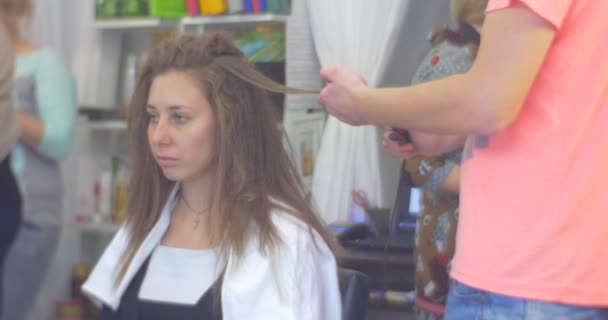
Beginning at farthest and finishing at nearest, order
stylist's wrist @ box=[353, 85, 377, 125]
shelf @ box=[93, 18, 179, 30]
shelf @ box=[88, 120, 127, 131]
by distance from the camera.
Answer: shelf @ box=[88, 120, 127, 131] → shelf @ box=[93, 18, 179, 30] → stylist's wrist @ box=[353, 85, 377, 125]

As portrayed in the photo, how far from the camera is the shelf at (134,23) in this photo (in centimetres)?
364

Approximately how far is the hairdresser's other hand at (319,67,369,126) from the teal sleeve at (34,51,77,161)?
4.66ft

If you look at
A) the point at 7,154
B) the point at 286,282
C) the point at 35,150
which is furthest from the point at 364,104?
the point at 35,150

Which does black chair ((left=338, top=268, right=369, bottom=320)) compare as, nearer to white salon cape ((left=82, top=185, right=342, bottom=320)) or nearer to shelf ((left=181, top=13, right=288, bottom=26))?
white salon cape ((left=82, top=185, right=342, bottom=320))

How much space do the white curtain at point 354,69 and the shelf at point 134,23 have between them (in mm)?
904

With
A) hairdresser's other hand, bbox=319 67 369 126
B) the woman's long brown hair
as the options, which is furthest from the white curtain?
hairdresser's other hand, bbox=319 67 369 126

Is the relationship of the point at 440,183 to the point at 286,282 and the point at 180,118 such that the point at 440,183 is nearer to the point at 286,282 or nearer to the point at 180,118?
the point at 286,282

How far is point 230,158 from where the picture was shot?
5.35 ft

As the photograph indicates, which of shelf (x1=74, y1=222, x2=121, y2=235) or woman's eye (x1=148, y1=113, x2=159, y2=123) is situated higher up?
woman's eye (x1=148, y1=113, x2=159, y2=123)

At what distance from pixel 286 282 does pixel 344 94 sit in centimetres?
48

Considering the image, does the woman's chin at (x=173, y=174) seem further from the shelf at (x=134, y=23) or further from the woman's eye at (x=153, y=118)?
the shelf at (x=134, y=23)

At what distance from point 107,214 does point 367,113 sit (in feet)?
9.76

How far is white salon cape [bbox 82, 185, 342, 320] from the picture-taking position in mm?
1514

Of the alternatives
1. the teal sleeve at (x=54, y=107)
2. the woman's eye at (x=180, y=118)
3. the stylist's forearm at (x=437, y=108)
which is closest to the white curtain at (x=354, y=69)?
the teal sleeve at (x=54, y=107)
